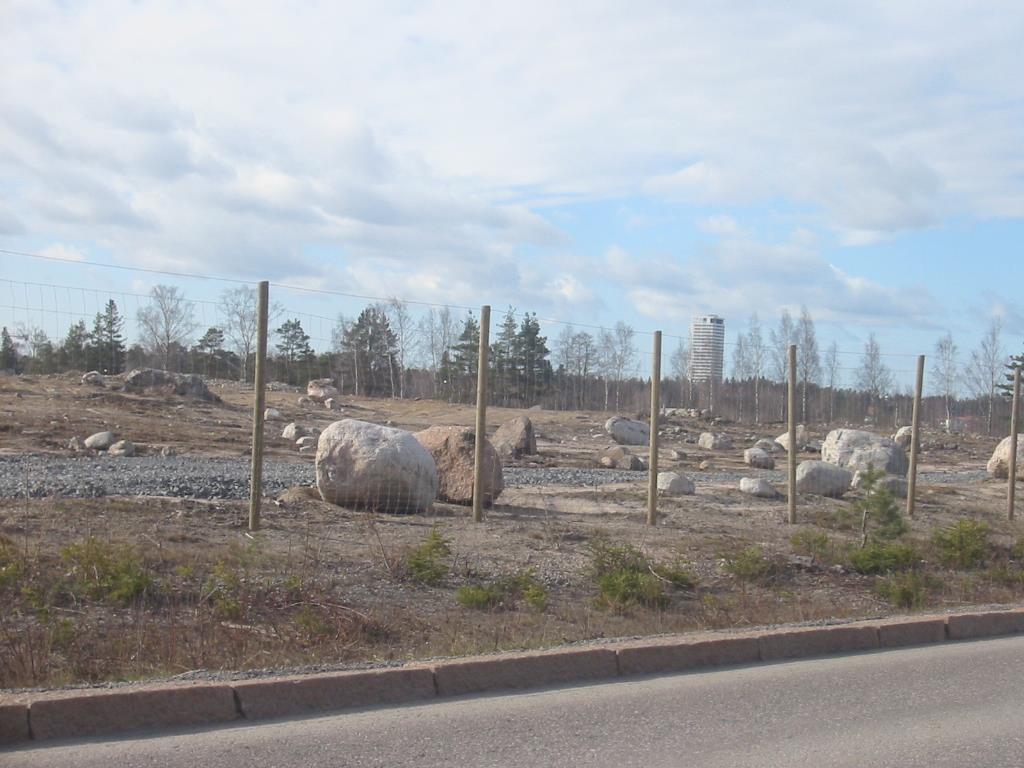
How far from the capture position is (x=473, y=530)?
11.8 m

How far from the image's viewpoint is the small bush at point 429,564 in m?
9.41

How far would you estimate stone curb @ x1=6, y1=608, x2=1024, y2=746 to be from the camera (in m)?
5.73

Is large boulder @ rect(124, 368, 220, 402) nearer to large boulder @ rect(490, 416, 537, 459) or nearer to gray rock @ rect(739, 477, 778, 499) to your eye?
large boulder @ rect(490, 416, 537, 459)

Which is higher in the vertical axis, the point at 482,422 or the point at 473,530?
the point at 482,422

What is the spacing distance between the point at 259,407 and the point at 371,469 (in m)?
2.33

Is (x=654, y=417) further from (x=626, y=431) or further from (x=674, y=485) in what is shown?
(x=626, y=431)

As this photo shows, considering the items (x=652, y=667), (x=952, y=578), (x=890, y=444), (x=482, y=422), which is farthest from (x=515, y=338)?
(x=652, y=667)

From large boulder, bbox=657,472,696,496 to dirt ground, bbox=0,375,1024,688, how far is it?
0.47 m

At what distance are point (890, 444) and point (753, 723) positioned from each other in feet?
62.3

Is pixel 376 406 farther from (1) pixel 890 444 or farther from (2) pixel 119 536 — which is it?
(2) pixel 119 536

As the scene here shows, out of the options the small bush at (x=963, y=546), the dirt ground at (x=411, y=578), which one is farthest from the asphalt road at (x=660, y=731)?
the small bush at (x=963, y=546)

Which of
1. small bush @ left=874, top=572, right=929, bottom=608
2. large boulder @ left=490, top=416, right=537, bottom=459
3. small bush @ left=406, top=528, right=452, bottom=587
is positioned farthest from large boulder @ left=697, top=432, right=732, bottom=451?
small bush @ left=406, top=528, right=452, bottom=587

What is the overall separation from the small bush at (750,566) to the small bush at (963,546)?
7.83 feet

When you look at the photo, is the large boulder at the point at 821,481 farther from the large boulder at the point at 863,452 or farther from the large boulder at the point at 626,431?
the large boulder at the point at 626,431
